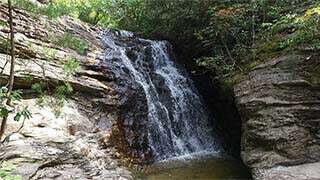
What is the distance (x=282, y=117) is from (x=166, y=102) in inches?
154

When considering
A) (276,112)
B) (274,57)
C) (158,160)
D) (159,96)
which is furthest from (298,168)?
(159,96)

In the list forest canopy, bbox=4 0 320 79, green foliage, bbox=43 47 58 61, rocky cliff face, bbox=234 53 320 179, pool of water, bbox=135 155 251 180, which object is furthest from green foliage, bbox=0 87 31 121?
rocky cliff face, bbox=234 53 320 179

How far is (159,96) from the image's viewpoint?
1060 cm

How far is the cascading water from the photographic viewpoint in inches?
380

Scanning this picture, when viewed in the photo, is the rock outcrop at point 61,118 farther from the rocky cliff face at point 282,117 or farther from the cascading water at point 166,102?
the rocky cliff face at point 282,117

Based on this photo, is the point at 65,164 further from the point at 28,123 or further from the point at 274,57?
the point at 274,57

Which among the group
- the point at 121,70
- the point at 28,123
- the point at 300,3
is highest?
the point at 300,3

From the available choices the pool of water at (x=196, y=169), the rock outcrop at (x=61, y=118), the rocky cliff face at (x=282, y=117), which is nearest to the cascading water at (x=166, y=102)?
the pool of water at (x=196, y=169)

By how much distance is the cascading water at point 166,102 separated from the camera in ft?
31.7

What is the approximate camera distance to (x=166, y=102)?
10.5 metres

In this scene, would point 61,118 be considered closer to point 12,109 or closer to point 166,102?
point 166,102

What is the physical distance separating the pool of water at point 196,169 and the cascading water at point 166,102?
27.8 inches

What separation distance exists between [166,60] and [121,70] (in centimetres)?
239

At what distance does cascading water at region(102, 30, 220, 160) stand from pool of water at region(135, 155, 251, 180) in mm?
707
